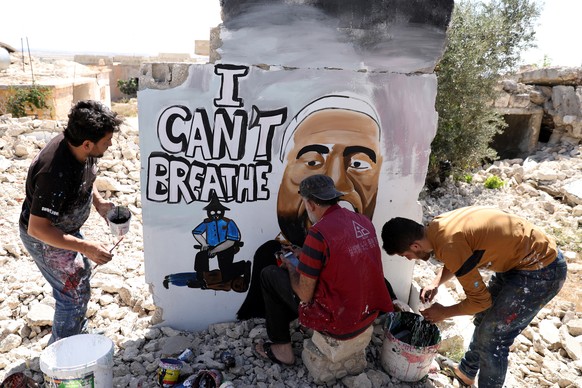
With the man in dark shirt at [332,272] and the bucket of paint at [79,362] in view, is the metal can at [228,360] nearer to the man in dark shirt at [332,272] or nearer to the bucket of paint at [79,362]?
the man in dark shirt at [332,272]

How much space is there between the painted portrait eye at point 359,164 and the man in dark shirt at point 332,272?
3.13ft

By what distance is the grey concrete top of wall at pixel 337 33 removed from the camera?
10.7 feet

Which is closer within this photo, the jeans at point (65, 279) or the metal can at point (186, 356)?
the jeans at point (65, 279)

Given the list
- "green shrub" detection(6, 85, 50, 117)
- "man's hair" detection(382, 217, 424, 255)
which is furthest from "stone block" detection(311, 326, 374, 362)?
"green shrub" detection(6, 85, 50, 117)

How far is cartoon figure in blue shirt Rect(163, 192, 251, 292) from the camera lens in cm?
353

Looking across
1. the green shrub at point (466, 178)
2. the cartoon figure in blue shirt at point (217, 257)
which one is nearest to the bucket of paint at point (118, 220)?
the cartoon figure in blue shirt at point (217, 257)

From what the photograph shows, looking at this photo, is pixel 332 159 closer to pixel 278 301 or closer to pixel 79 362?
pixel 278 301

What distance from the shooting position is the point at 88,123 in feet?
8.60

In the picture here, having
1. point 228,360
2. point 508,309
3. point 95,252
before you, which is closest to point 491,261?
point 508,309

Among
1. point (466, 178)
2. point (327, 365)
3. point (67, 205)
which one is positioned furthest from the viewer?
point (466, 178)

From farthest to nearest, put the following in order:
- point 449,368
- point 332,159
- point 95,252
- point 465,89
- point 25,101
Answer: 1. point 25,101
2. point 465,89
3. point 332,159
4. point 449,368
5. point 95,252

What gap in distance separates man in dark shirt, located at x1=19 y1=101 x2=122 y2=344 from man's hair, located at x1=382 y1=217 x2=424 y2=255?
1903mm

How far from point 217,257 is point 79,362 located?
4.27 feet

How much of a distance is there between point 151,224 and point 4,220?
3184 millimetres
